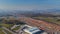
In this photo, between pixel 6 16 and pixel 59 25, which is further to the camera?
pixel 6 16

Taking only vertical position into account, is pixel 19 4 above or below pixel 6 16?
above

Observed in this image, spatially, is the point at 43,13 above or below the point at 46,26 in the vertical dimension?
above

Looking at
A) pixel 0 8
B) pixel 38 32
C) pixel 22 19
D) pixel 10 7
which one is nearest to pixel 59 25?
pixel 38 32

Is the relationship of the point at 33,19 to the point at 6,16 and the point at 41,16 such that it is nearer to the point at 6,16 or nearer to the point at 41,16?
the point at 41,16

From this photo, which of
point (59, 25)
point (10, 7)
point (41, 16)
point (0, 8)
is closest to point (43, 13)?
point (41, 16)

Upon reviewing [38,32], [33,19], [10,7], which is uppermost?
[10,7]

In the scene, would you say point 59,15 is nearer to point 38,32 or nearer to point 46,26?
point 46,26
